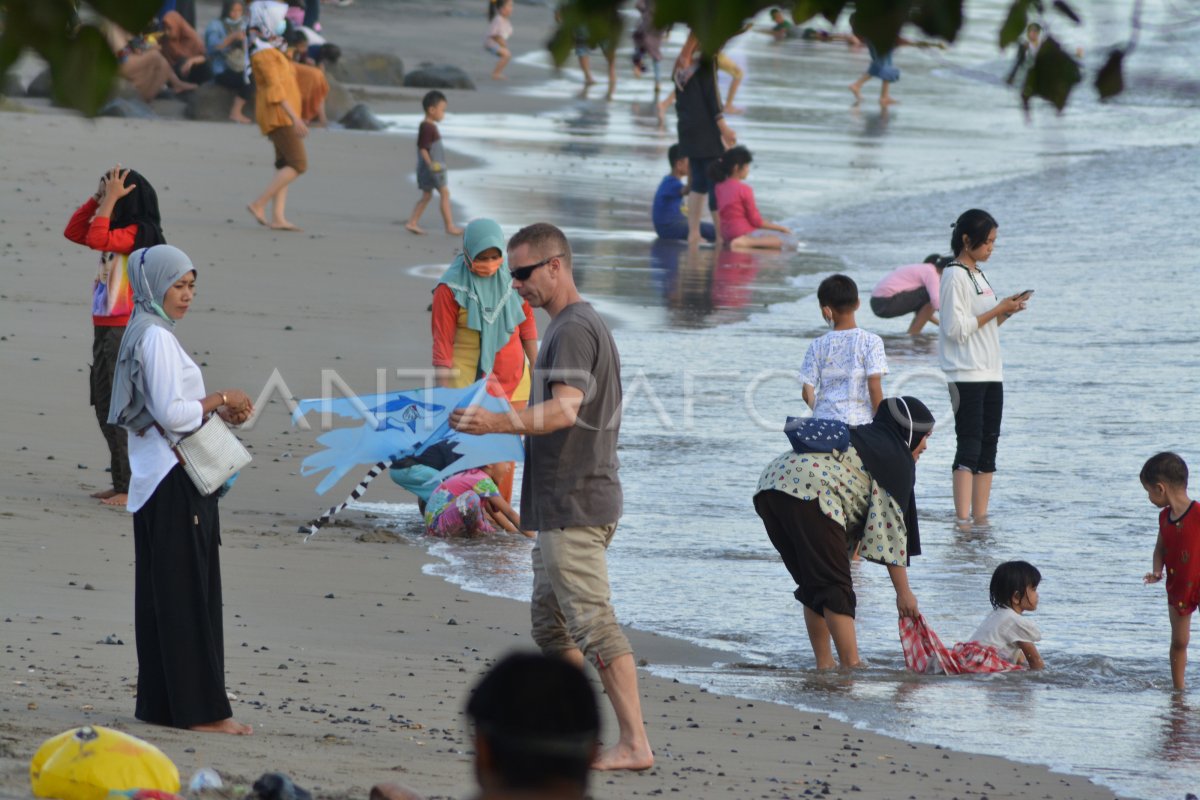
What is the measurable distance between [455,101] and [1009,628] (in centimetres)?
2607

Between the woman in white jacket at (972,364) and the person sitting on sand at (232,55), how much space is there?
61.6ft

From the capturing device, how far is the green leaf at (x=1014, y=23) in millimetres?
3314

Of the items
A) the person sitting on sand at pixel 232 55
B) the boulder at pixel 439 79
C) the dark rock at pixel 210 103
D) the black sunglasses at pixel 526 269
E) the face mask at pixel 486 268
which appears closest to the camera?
the black sunglasses at pixel 526 269

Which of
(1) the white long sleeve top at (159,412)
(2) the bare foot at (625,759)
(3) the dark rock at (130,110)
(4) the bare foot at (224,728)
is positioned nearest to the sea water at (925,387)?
(2) the bare foot at (625,759)

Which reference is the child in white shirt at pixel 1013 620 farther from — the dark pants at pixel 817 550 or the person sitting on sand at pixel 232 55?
the person sitting on sand at pixel 232 55

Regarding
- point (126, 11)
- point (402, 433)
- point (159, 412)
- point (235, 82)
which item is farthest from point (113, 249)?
point (235, 82)

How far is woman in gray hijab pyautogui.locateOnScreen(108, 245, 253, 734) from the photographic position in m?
5.75

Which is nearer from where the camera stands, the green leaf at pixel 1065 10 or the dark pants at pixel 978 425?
the green leaf at pixel 1065 10

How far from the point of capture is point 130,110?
26594mm

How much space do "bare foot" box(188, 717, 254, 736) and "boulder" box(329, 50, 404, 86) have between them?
2886cm

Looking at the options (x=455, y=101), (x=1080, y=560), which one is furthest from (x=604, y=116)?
(x=1080, y=560)

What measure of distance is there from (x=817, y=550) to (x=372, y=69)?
92.4ft

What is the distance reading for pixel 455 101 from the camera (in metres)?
32.5

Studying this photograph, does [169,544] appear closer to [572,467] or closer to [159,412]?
[159,412]
